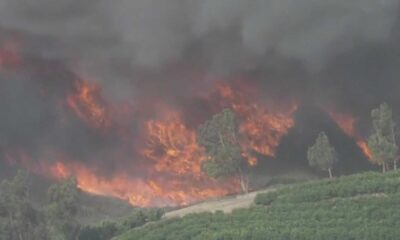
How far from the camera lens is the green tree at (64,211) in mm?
75062

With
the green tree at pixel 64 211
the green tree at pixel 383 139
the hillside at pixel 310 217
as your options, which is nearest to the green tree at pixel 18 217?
the green tree at pixel 64 211

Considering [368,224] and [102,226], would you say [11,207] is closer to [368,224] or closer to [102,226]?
[102,226]

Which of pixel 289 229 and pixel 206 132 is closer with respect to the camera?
pixel 289 229

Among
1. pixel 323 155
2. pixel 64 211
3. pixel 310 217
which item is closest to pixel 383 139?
pixel 323 155

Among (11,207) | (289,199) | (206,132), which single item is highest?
(206,132)

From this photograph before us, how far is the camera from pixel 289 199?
231 feet

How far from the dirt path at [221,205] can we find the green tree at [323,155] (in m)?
9.81

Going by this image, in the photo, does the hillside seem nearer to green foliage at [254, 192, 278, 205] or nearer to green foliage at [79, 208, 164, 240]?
green foliage at [254, 192, 278, 205]

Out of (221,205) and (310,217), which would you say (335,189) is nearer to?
(310,217)

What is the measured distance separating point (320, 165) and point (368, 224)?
98.1 ft

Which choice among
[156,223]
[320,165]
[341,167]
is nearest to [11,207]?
[156,223]

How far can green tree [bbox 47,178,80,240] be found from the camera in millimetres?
75062

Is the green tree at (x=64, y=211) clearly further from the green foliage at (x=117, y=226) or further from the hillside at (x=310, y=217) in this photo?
the hillside at (x=310, y=217)

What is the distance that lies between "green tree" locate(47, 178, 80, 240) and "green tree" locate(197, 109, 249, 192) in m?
18.3
